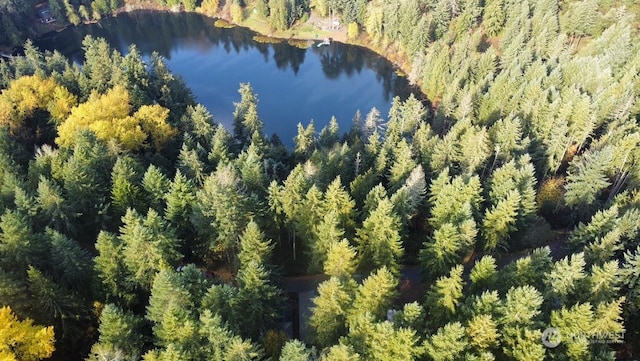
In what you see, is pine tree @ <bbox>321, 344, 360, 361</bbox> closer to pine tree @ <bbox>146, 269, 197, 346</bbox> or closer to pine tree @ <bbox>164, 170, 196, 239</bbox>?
pine tree @ <bbox>146, 269, 197, 346</bbox>

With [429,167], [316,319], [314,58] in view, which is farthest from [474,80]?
[316,319]

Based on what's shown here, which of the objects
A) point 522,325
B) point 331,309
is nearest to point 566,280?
point 522,325

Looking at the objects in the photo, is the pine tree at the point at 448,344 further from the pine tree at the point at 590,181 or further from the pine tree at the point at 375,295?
the pine tree at the point at 590,181

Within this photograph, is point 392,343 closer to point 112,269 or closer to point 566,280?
point 566,280

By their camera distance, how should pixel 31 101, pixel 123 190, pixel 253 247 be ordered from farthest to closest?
pixel 31 101, pixel 123 190, pixel 253 247

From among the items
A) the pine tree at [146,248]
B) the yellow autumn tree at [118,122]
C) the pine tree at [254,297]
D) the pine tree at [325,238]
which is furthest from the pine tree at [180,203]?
the yellow autumn tree at [118,122]

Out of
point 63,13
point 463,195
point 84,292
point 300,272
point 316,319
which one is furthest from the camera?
point 63,13

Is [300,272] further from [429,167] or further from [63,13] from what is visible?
[63,13]
